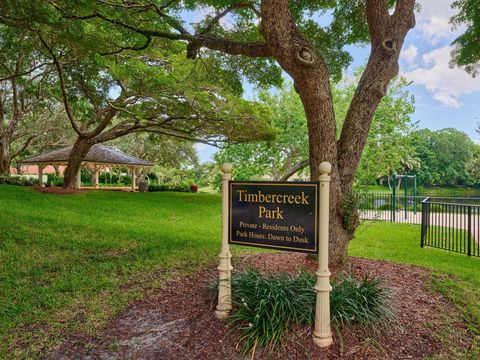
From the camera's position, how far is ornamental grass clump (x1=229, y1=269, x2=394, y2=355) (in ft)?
10.4

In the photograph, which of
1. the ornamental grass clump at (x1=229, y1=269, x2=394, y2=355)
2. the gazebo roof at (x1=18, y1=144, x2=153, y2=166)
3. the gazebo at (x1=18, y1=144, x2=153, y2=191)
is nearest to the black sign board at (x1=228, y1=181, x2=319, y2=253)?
the ornamental grass clump at (x1=229, y1=269, x2=394, y2=355)

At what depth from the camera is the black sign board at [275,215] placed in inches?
126

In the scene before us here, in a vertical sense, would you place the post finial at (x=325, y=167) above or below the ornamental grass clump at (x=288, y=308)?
above

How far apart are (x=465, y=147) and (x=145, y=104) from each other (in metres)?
53.4

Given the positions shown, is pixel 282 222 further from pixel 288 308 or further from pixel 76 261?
pixel 76 261

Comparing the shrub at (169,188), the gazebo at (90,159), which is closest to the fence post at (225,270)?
the gazebo at (90,159)

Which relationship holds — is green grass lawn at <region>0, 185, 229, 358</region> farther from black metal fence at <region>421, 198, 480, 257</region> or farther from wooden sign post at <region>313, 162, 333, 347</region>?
black metal fence at <region>421, 198, 480, 257</region>

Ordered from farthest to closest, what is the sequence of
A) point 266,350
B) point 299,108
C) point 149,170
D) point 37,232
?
point 149,170, point 299,108, point 37,232, point 266,350

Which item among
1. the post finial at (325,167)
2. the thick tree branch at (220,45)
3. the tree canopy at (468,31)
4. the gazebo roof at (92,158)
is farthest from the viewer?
the gazebo roof at (92,158)

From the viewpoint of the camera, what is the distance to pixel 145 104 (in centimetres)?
1295

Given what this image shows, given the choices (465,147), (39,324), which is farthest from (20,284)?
(465,147)

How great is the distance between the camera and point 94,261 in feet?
19.1

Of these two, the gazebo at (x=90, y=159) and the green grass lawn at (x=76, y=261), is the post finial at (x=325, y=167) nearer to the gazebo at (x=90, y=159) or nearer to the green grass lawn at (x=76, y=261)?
the green grass lawn at (x=76, y=261)

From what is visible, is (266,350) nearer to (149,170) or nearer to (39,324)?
(39,324)
